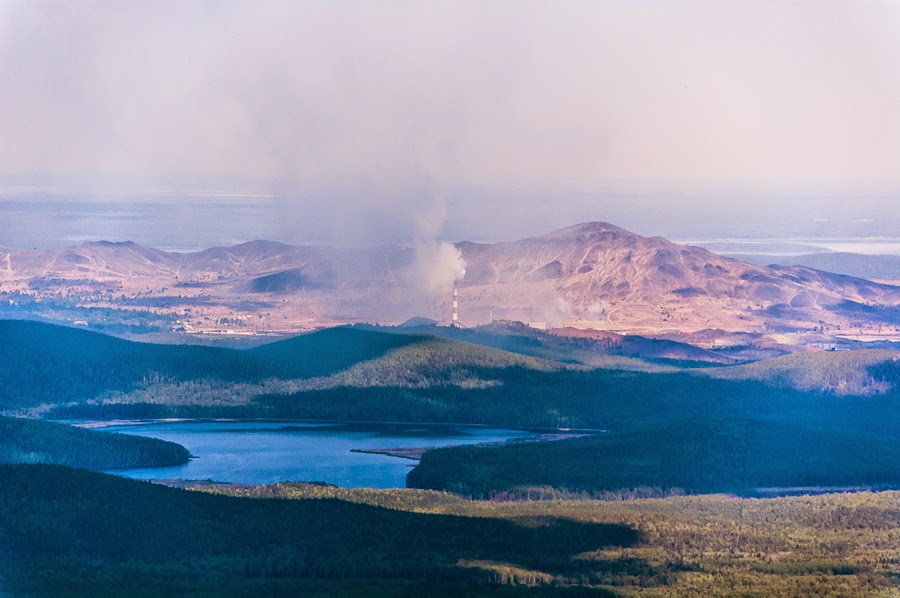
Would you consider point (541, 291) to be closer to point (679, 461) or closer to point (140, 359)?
point (140, 359)

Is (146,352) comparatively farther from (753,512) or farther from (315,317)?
(753,512)

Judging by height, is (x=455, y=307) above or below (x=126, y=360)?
above

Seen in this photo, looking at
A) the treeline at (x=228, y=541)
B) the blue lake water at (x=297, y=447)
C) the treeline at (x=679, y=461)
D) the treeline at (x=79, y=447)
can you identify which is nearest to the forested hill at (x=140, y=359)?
the blue lake water at (x=297, y=447)

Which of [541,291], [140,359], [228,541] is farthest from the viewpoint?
[541,291]

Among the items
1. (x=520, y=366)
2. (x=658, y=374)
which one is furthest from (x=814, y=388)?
(x=520, y=366)

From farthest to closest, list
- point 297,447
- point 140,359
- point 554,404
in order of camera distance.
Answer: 1. point 140,359
2. point 554,404
3. point 297,447

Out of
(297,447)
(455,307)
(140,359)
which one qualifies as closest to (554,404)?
(297,447)
